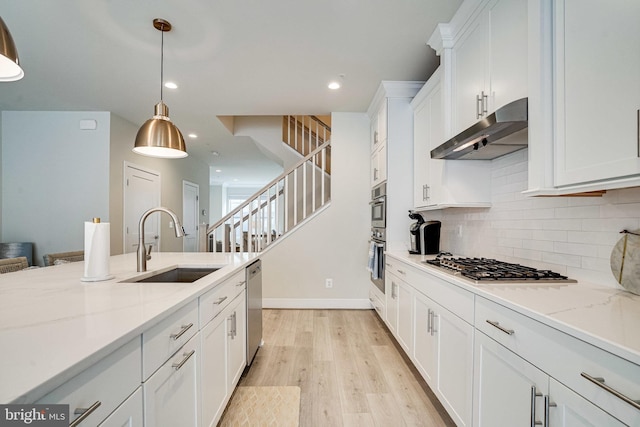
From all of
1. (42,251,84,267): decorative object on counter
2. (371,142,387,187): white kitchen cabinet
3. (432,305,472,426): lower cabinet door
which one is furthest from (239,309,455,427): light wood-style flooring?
(42,251,84,267): decorative object on counter

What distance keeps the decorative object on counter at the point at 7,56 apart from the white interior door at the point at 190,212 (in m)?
5.44

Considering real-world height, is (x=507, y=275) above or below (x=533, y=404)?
above

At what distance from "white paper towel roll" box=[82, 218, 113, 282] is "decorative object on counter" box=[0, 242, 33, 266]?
3.71m

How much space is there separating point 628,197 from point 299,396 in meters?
2.15

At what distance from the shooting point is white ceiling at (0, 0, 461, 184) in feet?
6.79

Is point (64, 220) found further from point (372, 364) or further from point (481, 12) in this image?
point (481, 12)

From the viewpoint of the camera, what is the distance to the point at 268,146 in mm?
5441

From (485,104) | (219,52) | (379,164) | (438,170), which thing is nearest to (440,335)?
(438,170)

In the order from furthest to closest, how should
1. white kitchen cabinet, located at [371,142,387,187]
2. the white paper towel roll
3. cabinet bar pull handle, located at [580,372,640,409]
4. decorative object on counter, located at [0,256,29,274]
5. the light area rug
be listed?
white kitchen cabinet, located at [371,142,387,187] < decorative object on counter, located at [0,256,29,274] < the light area rug < the white paper towel roll < cabinet bar pull handle, located at [580,372,640,409]

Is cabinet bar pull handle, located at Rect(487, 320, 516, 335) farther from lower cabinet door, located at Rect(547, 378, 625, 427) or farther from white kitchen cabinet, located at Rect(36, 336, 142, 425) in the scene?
white kitchen cabinet, located at Rect(36, 336, 142, 425)

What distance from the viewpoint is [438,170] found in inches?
96.7

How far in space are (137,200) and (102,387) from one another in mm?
4677

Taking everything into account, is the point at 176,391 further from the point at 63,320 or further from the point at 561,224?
the point at 561,224

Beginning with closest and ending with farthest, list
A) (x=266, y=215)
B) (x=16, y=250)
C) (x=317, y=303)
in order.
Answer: (x=16, y=250)
(x=317, y=303)
(x=266, y=215)
